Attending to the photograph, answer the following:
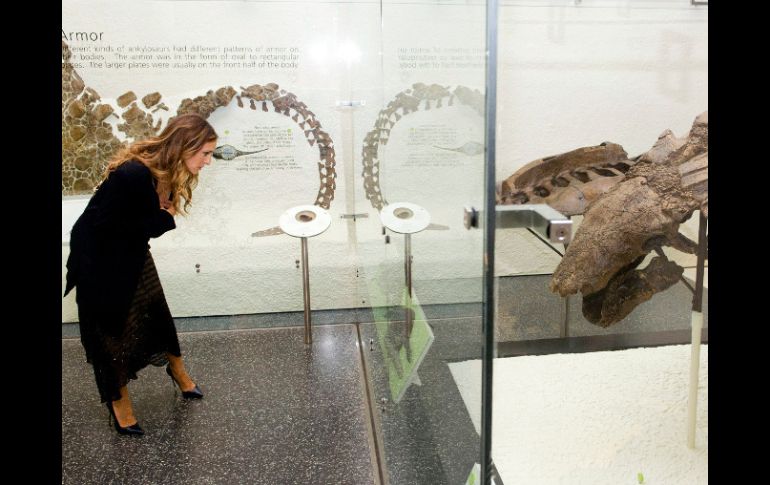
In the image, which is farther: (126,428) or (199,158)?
(199,158)

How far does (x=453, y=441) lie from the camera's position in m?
1.11

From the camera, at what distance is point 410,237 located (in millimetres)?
1552

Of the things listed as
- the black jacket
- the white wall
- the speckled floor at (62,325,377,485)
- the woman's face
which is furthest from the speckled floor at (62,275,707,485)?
the woman's face

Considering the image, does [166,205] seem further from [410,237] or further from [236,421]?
[410,237]

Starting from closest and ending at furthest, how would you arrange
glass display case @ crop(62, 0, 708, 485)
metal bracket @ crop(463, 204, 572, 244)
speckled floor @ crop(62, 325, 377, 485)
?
metal bracket @ crop(463, 204, 572, 244) < glass display case @ crop(62, 0, 708, 485) < speckled floor @ crop(62, 325, 377, 485)

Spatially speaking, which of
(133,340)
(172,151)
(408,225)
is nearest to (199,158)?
(172,151)

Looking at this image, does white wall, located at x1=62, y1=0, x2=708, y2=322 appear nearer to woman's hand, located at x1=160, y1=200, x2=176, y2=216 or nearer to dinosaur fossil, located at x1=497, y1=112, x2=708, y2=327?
woman's hand, located at x1=160, y1=200, x2=176, y2=216

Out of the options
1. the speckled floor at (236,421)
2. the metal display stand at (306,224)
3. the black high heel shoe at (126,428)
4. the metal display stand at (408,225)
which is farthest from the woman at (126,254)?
the metal display stand at (408,225)

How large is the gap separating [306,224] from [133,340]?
3.21 feet

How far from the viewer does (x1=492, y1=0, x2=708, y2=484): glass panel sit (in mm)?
1573

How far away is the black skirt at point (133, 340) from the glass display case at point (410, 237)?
212 millimetres

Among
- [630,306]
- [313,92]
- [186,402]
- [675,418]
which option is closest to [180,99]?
[313,92]

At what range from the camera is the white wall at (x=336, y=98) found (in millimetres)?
3008

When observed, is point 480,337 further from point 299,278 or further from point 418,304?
point 299,278
